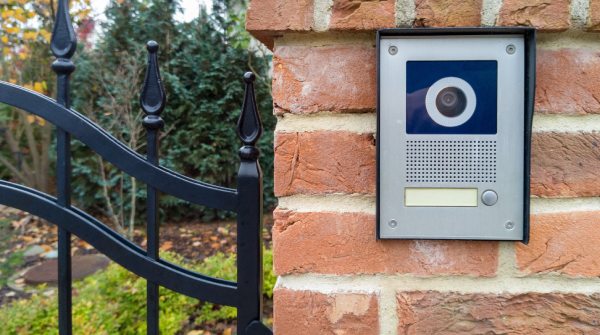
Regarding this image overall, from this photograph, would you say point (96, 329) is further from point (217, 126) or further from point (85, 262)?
point (217, 126)

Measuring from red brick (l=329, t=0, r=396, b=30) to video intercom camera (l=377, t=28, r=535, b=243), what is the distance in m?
0.02

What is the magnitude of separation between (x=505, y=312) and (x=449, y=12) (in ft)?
1.32

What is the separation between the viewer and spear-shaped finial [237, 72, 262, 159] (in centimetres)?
80

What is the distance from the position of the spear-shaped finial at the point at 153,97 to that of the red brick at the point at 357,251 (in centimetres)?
33

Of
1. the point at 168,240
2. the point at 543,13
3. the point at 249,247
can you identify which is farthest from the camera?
the point at 168,240

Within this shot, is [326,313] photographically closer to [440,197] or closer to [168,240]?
[440,197]

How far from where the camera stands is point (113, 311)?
2574mm

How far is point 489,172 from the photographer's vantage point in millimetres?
629

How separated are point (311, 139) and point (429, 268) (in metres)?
0.24

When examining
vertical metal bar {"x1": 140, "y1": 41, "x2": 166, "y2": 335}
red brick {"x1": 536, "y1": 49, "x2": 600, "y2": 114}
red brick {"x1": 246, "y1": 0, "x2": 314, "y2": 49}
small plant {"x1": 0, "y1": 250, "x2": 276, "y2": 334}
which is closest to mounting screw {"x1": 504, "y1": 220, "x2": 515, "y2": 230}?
red brick {"x1": 536, "y1": 49, "x2": 600, "y2": 114}

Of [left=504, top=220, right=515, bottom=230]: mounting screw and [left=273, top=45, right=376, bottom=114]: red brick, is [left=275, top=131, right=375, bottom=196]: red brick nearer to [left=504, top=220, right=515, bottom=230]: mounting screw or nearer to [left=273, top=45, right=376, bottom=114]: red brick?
[left=273, top=45, right=376, bottom=114]: red brick

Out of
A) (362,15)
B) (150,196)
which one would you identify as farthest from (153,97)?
(362,15)

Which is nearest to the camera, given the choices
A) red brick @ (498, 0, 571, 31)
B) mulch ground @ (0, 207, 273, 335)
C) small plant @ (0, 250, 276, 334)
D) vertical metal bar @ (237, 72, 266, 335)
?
red brick @ (498, 0, 571, 31)

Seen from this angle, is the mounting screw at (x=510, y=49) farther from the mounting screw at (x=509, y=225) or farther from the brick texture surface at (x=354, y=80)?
the mounting screw at (x=509, y=225)
